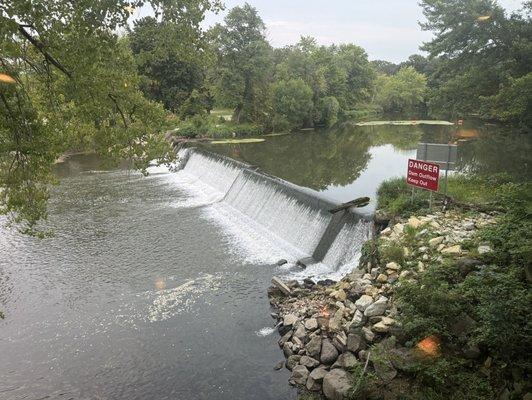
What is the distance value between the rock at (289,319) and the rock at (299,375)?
155 centimetres

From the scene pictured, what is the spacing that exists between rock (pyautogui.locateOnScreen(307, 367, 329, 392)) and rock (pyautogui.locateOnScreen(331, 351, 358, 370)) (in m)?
0.28

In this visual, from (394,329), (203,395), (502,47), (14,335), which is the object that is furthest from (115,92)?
(502,47)

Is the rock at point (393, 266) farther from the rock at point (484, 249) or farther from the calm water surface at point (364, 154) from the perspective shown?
the calm water surface at point (364, 154)

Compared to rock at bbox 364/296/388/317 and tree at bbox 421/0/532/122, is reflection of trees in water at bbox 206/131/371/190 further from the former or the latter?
rock at bbox 364/296/388/317

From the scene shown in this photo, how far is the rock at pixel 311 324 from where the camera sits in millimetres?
9625

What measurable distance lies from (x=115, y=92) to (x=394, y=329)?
683 centimetres

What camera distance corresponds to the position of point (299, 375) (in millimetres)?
8516

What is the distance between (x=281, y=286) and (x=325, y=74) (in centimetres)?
4888

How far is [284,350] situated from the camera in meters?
9.49

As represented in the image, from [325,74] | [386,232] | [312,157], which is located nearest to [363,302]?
[386,232]

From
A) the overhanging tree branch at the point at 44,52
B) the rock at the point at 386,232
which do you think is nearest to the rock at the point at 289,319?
the rock at the point at 386,232

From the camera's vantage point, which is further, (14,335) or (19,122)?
(14,335)

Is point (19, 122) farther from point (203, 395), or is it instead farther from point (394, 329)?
point (394, 329)

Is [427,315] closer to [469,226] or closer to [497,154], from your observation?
[469,226]
